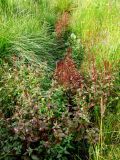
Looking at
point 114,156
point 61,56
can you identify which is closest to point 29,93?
point 114,156

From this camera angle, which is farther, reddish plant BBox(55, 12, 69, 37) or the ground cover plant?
reddish plant BBox(55, 12, 69, 37)

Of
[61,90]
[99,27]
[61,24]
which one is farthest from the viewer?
[61,24]

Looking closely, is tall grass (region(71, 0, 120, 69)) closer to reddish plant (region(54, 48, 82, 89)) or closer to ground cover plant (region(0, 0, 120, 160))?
ground cover plant (region(0, 0, 120, 160))

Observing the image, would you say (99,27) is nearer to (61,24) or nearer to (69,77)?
(61,24)

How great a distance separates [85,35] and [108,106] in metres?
1.73

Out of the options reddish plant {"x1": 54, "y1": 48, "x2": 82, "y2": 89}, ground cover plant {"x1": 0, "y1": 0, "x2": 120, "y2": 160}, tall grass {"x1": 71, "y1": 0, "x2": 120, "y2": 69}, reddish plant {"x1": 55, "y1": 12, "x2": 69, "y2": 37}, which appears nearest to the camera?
ground cover plant {"x1": 0, "y1": 0, "x2": 120, "y2": 160}

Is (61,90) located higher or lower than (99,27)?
lower

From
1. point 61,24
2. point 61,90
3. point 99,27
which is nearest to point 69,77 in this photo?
point 61,90

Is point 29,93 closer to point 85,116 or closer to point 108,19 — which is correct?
point 85,116

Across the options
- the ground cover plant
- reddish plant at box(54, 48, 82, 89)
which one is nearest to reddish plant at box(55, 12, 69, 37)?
the ground cover plant

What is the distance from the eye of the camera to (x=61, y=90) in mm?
3896

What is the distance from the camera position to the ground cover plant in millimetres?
3357

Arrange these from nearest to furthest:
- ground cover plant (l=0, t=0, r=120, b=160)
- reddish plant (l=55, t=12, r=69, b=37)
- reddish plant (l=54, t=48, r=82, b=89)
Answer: ground cover plant (l=0, t=0, r=120, b=160) < reddish plant (l=54, t=48, r=82, b=89) < reddish plant (l=55, t=12, r=69, b=37)

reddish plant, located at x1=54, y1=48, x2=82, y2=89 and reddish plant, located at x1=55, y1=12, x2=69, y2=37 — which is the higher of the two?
reddish plant, located at x1=55, y1=12, x2=69, y2=37
